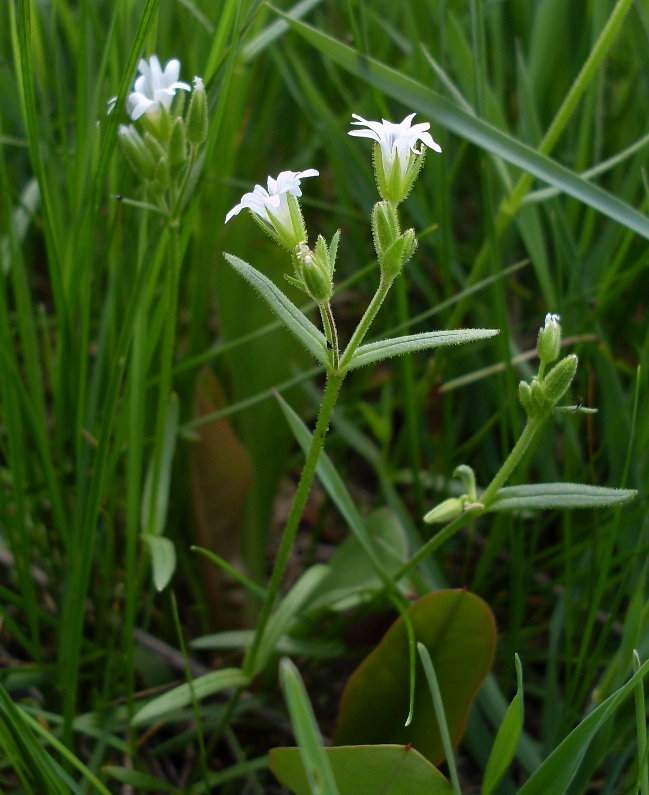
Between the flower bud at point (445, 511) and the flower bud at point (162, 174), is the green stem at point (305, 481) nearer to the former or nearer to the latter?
the flower bud at point (445, 511)

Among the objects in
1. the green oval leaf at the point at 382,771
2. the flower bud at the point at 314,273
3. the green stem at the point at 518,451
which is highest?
the flower bud at the point at 314,273

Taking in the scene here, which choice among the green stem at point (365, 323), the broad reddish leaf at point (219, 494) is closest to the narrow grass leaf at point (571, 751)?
the green stem at point (365, 323)

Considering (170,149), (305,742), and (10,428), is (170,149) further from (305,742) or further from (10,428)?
(305,742)

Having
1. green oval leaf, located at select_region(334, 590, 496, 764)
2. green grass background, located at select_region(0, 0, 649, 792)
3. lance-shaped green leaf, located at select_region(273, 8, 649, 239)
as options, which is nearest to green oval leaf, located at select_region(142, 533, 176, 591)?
green grass background, located at select_region(0, 0, 649, 792)

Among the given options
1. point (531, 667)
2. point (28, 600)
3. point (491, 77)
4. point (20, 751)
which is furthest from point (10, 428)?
point (491, 77)

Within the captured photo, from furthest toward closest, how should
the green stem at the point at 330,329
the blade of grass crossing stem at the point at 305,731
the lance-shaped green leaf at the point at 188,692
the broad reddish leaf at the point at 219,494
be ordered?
the broad reddish leaf at the point at 219,494 < the lance-shaped green leaf at the point at 188,692 < the green stem at the point at 330,329 < the blade of grass crossing stem at the point at 305,731

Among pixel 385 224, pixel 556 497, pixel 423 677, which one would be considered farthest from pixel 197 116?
pixel 423 677

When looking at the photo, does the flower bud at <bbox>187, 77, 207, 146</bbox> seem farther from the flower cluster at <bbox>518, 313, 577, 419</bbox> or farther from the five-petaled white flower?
the flower cluster at <bbox>518, 313, 577, 419</bbox>
